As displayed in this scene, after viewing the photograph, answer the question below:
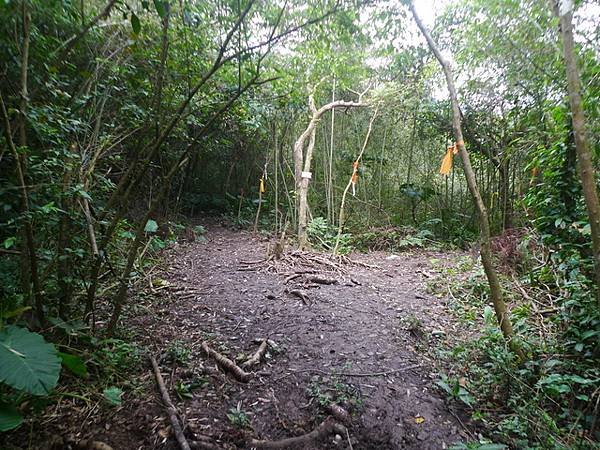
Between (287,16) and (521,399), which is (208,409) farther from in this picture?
(287,16)

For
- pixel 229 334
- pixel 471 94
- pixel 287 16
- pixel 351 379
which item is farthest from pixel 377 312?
pixel 471 94

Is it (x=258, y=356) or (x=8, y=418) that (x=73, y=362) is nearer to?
(x=8, y=418)

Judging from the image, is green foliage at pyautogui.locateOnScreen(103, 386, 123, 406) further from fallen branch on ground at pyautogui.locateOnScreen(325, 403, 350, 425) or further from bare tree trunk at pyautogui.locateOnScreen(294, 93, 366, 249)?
bare tree trunk at pyautogui.locateOnScreen(294, 93, 366, 249)

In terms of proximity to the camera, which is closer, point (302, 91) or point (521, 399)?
point (521, 399)

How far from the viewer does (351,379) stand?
2.24 metres

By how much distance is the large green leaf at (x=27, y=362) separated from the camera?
1340 mm

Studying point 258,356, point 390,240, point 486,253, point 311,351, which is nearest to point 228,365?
point 258,356

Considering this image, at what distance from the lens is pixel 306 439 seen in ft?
5.73

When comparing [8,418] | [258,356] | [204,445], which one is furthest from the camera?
[258,356]

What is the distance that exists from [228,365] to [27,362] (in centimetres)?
117

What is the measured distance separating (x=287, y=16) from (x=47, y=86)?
62.5 inches

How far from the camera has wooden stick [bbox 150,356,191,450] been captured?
1.65 metres

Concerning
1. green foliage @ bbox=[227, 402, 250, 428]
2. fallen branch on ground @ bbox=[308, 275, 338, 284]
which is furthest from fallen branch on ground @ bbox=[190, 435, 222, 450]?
fallen branch on ground @ bbox=[308, 275, 338, 284]

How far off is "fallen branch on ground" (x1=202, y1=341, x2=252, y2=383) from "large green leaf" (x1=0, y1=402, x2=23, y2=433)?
1.13 m
